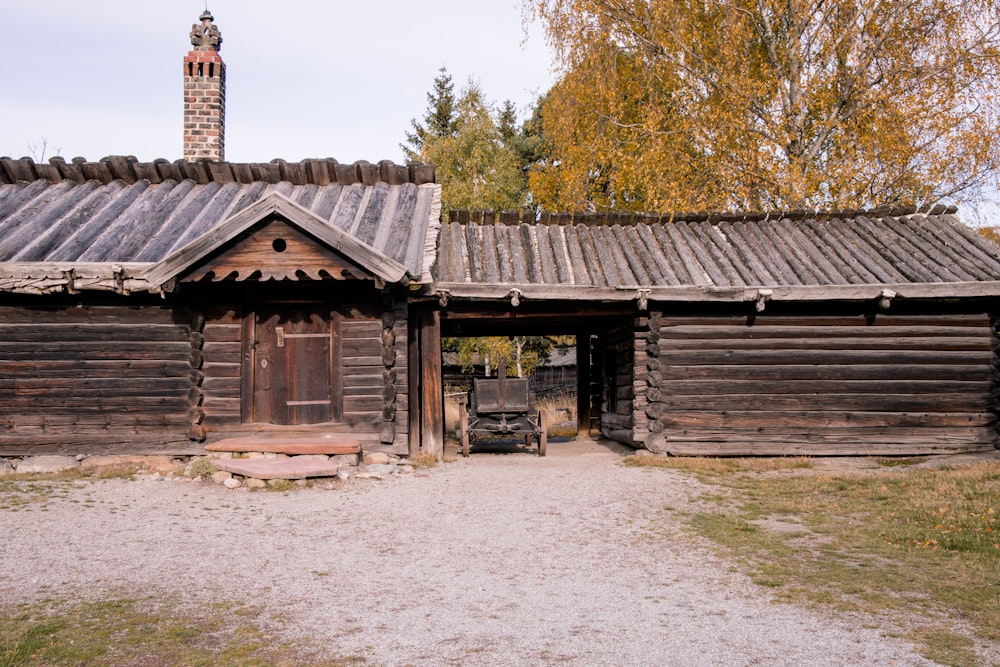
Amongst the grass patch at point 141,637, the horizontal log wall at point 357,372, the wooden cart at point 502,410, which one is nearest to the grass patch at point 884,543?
the wooden cart at point 502,410

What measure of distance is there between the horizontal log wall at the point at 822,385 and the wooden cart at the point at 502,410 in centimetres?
191

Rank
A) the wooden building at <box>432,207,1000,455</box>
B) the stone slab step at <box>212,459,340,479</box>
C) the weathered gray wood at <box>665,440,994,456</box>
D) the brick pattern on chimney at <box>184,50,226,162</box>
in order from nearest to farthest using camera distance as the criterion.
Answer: the stone slab step at <box>212,459,340,479</box> → the wooden building at <box>432,207,1000,455</box> → the weathered gray wood at <box>665,440,994,456</box> → the brick pattern on chimney at <box>184,50,226,162</box>

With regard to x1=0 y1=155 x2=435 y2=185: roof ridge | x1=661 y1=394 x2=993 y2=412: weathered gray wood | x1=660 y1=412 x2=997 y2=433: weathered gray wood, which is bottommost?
x1=660 y1=412 x2=997 y2=433: weathered gray wood

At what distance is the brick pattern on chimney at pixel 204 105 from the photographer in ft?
52.8

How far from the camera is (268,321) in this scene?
12117mm

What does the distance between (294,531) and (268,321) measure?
4.88m

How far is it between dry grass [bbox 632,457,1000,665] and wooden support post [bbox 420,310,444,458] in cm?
389

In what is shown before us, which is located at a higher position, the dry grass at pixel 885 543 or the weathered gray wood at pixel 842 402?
the weathered gray wood at pixel 842 402

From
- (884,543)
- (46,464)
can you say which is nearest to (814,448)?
(884,543)

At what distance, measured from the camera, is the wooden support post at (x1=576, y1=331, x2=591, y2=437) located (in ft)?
57.5

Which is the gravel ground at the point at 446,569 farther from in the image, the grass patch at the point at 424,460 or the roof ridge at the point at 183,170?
the roof ridge at the point at 183,170

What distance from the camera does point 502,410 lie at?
13.8 metres

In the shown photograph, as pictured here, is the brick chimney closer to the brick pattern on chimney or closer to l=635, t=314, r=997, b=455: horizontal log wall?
the brick pattern on chimney

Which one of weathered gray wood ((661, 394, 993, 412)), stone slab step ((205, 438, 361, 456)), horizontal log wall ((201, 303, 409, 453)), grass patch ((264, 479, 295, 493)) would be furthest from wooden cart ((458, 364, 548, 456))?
grass patch ((264, 479, 295, 493))
